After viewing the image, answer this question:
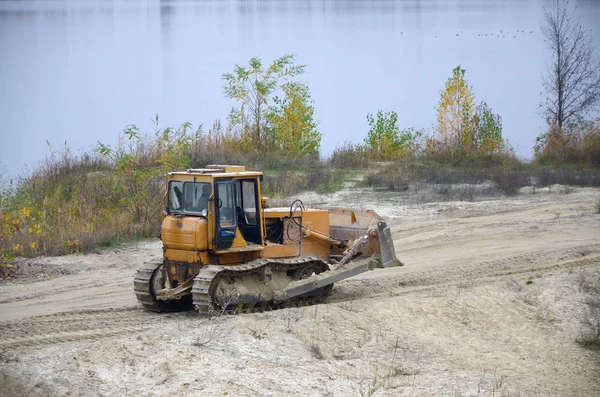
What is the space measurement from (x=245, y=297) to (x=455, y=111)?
19.5 meters

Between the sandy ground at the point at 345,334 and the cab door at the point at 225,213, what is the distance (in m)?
1.08

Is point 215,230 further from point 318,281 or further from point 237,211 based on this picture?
point 318,281

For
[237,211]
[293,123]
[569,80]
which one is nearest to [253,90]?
[293,123]

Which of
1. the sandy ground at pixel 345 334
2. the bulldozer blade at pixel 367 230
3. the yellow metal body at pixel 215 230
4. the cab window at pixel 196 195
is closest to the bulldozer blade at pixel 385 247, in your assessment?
the bulldozer blade at pixel 367 230

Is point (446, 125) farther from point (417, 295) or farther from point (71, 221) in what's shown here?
point (417, 295)

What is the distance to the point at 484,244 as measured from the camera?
1708 centimetres

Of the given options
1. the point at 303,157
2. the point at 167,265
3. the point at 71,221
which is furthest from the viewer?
the point at 303,157

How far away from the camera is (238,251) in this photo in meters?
11.5

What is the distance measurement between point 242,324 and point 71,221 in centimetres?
914

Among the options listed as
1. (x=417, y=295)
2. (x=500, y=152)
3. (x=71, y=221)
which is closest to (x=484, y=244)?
(x=417, y=295)

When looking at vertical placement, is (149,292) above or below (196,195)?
below

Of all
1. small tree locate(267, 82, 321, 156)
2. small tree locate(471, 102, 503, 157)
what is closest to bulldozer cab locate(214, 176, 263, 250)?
small tree locate(267, 82, 321, 156)

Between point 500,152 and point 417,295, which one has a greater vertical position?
point 500,152

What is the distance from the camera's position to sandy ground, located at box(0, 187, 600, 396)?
29.9ft
